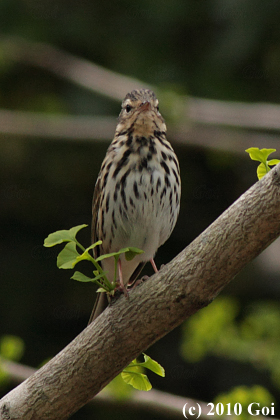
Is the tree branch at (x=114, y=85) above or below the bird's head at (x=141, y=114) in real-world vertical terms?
above

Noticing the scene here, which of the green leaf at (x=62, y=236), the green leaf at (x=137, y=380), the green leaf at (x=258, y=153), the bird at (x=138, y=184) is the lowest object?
the green leaf at (x=137, y=380)

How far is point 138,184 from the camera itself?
3.21m

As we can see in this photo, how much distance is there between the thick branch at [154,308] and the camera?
2037 mm

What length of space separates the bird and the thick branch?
901 mm

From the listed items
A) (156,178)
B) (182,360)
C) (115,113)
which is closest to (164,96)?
(115,113)

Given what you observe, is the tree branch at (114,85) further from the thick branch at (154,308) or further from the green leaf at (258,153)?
the thick branch at (154,308)

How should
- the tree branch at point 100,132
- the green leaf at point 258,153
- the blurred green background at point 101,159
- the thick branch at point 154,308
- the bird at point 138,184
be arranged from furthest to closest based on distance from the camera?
the blurred green background at point 101,159, the tree branch at point 100,132, the bird at point 138,184, the green leaf at point 258,153, the thick branch at point 154,308

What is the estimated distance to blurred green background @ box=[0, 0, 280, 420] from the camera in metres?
6.02

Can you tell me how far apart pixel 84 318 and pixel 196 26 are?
3028mm

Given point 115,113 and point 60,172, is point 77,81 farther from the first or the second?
point 60,172

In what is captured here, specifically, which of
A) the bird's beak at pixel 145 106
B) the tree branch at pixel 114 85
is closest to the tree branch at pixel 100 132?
the tree branch at pixel 114 85

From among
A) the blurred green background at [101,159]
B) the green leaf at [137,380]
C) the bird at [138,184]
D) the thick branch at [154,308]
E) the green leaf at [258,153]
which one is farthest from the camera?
the blurred green background at [101,159]

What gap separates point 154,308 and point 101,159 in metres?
4.14

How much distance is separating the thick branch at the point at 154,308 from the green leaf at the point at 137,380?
0.50 ft
